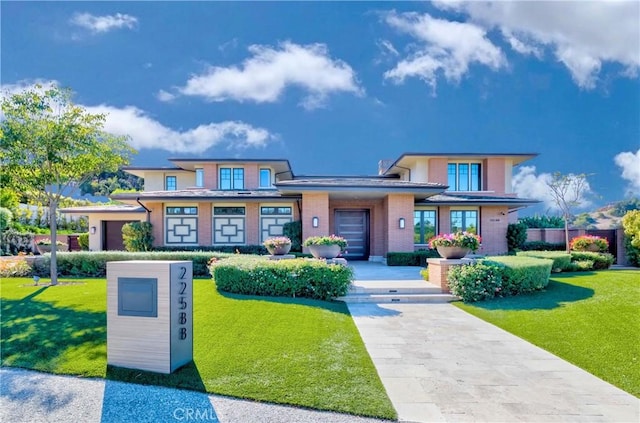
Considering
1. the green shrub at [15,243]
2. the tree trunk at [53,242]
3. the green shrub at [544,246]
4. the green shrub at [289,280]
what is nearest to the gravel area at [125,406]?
the green shrub at [289,280]

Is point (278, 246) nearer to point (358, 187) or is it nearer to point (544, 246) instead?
point (358, 187)

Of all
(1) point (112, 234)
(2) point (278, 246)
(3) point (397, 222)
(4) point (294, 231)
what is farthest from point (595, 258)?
(1) point (112, 234)

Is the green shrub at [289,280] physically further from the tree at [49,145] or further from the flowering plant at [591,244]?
the flowering plant at [591,244]

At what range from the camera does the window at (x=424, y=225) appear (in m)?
17.7

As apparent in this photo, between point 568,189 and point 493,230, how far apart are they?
13.4ft

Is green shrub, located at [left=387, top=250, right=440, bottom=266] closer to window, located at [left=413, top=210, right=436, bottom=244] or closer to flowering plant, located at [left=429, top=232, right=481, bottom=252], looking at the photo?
window, located at [left=413, top=210, right=436, bottom=244]

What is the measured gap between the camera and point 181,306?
14.6 feet

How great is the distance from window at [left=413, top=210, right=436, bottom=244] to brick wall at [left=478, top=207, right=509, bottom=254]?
8.34 ft

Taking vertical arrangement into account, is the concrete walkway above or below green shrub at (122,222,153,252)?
below

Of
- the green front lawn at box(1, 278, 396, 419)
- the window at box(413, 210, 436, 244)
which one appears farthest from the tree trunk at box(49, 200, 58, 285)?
the window at box(413, 210, 436, 244)

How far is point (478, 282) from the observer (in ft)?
28.5

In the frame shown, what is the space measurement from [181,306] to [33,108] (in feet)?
31.4

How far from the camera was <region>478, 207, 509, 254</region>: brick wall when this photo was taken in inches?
704

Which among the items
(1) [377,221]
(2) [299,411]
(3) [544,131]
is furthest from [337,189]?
(3) [544,131]
